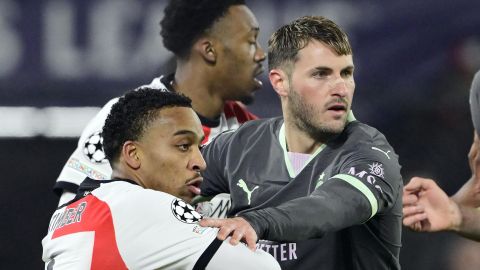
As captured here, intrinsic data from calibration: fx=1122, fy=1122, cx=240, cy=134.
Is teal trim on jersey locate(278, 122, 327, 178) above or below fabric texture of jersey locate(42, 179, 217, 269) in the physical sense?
above

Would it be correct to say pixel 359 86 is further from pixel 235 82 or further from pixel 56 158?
pixel 56 158

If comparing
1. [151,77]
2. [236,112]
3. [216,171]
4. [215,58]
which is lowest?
[216,171]

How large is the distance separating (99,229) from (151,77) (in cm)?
220

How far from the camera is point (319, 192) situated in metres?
2.88

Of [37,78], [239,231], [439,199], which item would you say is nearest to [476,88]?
[439,199]

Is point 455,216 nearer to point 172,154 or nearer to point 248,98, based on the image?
point 172,154

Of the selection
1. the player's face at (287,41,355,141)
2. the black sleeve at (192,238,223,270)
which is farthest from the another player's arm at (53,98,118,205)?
the black sleeve at (192,238,223,270)

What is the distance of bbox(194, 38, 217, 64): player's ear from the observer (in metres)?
4.53

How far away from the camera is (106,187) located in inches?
109

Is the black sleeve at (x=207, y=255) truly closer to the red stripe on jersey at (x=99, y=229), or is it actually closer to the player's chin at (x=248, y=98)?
the red stripe on jersey at (x=99, y=229)

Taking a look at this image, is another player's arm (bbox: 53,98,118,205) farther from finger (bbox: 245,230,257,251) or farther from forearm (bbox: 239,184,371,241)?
finger (bbox: 245,230,257,251)

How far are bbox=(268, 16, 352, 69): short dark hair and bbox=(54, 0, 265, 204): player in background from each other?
3.20ft

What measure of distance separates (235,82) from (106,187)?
1.76 metres

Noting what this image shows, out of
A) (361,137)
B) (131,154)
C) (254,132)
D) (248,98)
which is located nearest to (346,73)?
(361,137)
